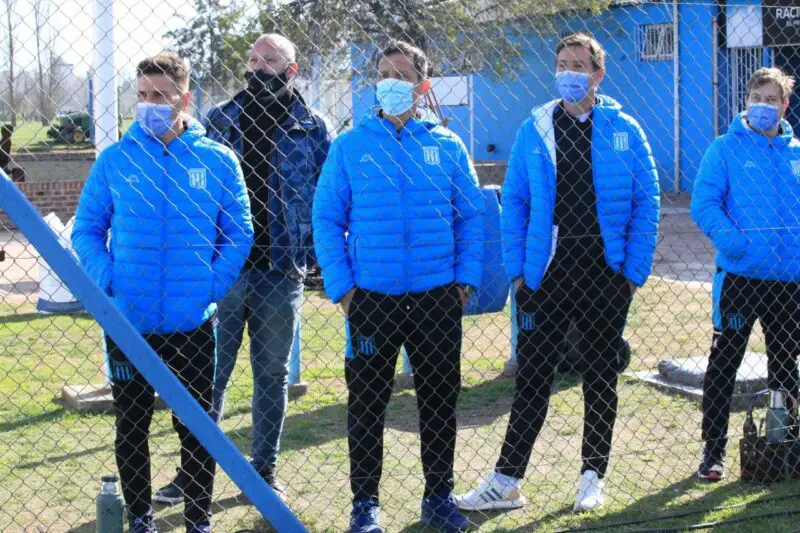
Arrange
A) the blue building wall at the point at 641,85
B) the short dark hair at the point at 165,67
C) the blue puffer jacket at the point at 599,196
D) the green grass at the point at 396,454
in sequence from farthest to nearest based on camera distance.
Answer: the blue building wall at the point at 641,85 < the green grass at the point at 396,454 < the blue puffer jacket at the point at 599,196 < the short dark hair at the point at 165,67

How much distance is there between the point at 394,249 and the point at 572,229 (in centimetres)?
81

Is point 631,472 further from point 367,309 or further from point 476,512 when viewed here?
point 367,309

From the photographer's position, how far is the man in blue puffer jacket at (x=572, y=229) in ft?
14.6

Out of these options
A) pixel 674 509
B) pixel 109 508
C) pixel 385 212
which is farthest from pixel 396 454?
pixel 109 508

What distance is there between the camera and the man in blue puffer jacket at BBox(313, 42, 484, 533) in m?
4.11

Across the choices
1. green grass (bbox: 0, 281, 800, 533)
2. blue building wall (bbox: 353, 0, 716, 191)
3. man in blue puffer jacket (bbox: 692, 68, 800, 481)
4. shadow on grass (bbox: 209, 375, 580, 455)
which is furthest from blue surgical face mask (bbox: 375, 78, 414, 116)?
blue building wall (bbox: 353, 0, 716, 191)

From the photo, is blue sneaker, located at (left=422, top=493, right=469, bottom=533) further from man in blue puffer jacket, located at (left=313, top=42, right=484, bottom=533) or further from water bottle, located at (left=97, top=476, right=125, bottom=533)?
water bottle, located at (left=97, top=476, right=125, bottom=533)

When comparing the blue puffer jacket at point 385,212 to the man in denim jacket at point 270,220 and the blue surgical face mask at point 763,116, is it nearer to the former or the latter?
the man in denim jacket at point 270,220

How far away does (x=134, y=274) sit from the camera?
3855 millimetres

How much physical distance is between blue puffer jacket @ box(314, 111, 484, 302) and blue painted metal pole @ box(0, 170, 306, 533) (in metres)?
0.90

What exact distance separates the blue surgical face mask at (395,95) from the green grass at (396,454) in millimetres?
1608

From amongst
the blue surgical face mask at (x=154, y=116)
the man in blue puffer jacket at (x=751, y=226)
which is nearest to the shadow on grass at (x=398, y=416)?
the man in blue puffer jacket at (x=751, y=226)

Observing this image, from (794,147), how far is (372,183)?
6.94 feet

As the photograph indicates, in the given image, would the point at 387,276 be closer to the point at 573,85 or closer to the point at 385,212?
the point at 385,212
